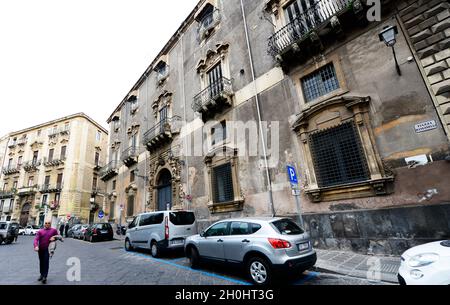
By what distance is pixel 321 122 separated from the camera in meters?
8.30

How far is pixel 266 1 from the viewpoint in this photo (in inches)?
448

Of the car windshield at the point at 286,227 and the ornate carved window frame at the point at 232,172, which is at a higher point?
the ornate carved window frame at the point at 232,172

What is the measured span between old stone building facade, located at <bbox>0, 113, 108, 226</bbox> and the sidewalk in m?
36.8

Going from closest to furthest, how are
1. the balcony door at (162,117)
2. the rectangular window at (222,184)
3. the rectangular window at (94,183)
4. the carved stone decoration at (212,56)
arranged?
the rectangular window at (222,184), the carved stone decoration at (212,56), the balcony door at (162,117), the rectangular window at (94,183)

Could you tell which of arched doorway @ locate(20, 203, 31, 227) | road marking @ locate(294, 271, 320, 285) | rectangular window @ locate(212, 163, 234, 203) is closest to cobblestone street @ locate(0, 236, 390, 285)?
road marking @ locate(294, 271, 320, 285)

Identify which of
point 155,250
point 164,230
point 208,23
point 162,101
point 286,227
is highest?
point 208,23

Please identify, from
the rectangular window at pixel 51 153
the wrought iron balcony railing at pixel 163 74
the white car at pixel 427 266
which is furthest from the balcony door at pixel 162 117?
the rectangular window at pixel 51 153

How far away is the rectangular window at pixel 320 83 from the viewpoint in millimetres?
8508

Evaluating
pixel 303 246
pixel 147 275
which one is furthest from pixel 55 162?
pixel 303 246

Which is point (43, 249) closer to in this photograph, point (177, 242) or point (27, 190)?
point (177, 242)

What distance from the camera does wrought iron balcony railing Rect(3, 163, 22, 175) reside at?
38938 mm

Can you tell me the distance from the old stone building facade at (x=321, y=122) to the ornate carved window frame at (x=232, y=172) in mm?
72

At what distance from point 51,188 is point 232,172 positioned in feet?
118

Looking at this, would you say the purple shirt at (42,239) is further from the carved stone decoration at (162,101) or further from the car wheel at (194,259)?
the carved stone decoration at (162,101)
